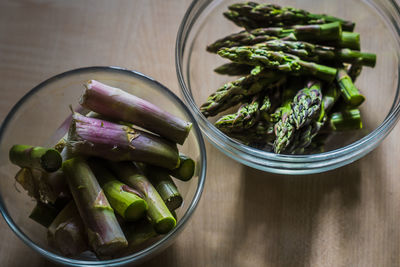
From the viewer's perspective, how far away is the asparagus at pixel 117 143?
3.15 feet

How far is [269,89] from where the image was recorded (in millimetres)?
1181

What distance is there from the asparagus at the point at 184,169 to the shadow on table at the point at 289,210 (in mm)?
167

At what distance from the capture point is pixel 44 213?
3.41 feet

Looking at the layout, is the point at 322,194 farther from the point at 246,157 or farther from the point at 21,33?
the point at 21,33

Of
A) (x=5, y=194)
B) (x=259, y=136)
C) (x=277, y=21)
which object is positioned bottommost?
(x=5, y=194)

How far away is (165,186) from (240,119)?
0.23 meters

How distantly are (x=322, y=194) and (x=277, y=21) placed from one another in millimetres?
447

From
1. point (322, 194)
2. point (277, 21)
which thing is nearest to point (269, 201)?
point (322, 194)

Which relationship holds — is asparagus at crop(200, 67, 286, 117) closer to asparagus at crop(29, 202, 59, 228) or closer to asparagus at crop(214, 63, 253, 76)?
asparagus at crop(214, 63, 253, 76)

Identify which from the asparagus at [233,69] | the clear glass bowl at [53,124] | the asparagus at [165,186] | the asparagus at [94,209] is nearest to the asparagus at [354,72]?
the asparagus at [233,69]

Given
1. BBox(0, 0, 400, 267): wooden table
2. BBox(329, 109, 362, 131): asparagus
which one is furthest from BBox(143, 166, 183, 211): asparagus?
BBox(329, 109, 362, 131): asparagus

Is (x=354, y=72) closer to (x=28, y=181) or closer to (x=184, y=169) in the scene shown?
(x=184, y=169)

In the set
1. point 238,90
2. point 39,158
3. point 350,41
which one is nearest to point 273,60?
point 238,90

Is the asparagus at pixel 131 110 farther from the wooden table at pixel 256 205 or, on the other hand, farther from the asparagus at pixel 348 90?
the asparagus at pixel 348 90
